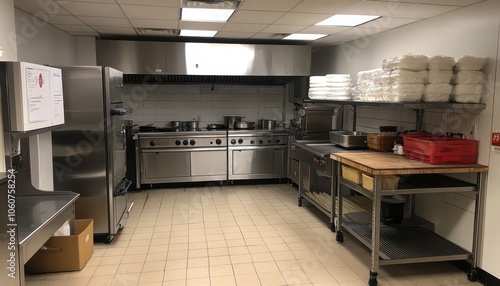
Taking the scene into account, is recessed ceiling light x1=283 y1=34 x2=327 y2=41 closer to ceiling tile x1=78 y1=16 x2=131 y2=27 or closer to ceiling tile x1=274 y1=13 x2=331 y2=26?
ceiling tile x1=274 y1=13 x2=331 y2=26

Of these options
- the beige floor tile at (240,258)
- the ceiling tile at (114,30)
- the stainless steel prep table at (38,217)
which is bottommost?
the beige floor tile at (240,258)

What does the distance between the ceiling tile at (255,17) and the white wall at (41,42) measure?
1.93 m

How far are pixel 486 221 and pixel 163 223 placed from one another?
10.4 feet

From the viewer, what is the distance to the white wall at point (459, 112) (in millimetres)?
2869

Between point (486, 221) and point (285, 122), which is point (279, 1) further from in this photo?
point (285, 122)

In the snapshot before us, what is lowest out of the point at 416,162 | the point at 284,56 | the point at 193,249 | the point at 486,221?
the point at 193,249

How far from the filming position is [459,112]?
3.21 m

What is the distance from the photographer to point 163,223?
4270 millimetres

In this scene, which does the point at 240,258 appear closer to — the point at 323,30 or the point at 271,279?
the point at 271,279

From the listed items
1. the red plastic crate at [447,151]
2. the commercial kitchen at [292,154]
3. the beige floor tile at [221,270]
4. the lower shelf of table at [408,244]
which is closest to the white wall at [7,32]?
the commercial kitchen at [292,154]

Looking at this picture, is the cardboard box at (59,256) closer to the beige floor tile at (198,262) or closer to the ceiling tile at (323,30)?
the beige floor tile at (198,262)

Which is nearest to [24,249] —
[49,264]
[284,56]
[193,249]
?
[49,264]

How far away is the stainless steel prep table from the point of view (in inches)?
78.1

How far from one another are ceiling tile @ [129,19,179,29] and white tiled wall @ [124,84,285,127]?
1.70 meters
